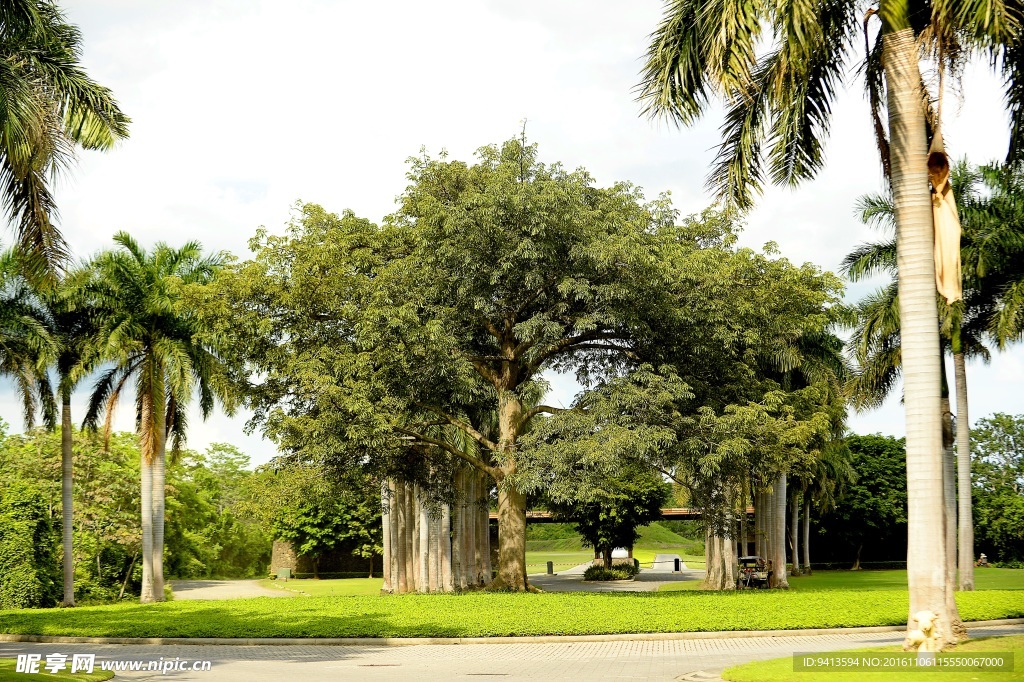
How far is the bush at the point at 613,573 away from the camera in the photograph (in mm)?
50731

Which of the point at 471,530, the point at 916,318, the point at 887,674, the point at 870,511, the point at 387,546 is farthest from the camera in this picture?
the point at 870,511

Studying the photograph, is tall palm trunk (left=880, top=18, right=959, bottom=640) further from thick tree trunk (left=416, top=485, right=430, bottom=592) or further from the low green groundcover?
thick tree trunk (left=416, top=485, right=430, bottom=592)

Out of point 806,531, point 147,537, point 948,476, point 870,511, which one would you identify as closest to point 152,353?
point 147,537

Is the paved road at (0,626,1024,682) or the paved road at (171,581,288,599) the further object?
the paved road at (171,581,288,599)

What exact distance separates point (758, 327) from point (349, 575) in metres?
37.9

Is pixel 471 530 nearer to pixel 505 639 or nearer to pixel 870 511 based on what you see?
pixel 505 639

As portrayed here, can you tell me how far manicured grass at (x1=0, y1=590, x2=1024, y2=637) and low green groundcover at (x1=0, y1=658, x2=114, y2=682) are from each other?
518cm

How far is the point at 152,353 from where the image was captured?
32062 mm

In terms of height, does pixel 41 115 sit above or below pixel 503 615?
above

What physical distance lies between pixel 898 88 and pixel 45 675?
12.9 m

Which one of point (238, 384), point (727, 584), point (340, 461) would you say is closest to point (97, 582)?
point (238, 384)

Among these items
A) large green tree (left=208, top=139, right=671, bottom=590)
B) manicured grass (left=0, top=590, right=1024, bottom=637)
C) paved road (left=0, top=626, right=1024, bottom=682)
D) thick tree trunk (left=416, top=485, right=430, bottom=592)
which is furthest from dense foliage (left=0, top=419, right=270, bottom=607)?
paved road (left=0, top=626, right=1024, bottom=682)

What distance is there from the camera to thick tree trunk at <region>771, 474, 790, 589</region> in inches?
1494

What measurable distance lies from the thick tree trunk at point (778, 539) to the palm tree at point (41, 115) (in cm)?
2870
